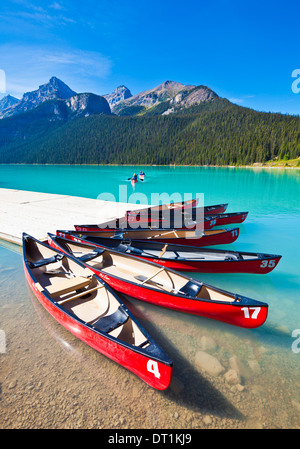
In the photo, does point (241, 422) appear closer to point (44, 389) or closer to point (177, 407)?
point (177, 407)

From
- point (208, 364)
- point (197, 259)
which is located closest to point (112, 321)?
point (208, 364)

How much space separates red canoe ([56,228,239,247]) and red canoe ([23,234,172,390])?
3.22 meters

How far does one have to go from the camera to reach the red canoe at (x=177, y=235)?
35.4 ft

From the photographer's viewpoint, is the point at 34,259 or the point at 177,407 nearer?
the point at 177,407

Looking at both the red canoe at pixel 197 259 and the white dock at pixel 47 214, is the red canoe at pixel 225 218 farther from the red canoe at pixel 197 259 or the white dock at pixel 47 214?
the white dock at pixel 47 214

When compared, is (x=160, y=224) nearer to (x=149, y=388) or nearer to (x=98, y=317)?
(x=98, y=317)

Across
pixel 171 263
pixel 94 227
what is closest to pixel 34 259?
pixel 94 227

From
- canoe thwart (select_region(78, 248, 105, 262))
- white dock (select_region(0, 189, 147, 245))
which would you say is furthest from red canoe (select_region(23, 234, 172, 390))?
white dock (select_region(0, 189, 147, 245))

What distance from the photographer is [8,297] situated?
7098mm

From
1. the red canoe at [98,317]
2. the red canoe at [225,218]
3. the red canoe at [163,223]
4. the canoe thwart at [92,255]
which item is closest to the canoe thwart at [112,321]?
the red canoe at [98,317]

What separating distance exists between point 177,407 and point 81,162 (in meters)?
195

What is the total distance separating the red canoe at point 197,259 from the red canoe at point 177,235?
96cm

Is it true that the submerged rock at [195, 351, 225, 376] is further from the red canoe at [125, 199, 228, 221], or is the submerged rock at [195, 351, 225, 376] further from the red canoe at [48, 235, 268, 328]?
the red canoe at [125, 199, 228, 221]

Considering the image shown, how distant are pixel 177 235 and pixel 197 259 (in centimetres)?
280
